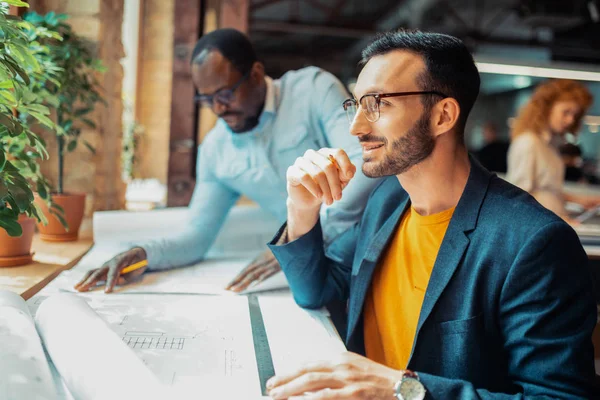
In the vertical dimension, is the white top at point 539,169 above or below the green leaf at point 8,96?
below

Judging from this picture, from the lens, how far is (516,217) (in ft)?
3.91

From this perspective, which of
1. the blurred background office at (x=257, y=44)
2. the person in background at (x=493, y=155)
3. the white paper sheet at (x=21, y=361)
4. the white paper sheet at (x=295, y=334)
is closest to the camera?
the white paper sheet at (x=21, y=361)

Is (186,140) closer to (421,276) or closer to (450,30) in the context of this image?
(421,276)

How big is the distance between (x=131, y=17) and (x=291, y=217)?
548 cm

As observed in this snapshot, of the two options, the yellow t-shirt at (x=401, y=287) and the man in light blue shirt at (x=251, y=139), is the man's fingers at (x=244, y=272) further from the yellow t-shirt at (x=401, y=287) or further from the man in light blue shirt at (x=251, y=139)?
the yellow t-shirt at (x=401, y=287)

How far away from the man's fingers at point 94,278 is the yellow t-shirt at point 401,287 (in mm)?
806

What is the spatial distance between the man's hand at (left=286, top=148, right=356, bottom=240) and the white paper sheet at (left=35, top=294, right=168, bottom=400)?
587 millimetres

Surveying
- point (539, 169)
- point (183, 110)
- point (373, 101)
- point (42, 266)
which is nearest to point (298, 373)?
point (373, 101)

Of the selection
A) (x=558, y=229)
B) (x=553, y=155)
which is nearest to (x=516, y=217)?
(x=558, y=229)

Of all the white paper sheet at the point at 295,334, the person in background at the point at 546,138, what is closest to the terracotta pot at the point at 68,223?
the white paper sheet at the point at 295,334

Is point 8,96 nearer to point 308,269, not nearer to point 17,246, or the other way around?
point 17,246

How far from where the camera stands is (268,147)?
2.25 metres

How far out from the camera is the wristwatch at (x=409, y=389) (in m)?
0.99

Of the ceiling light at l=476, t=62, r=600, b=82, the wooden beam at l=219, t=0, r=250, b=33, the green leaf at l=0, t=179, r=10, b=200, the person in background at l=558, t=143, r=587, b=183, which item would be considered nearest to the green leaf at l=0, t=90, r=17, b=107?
the green leaf at l=0, t=179, r=10, b=200
